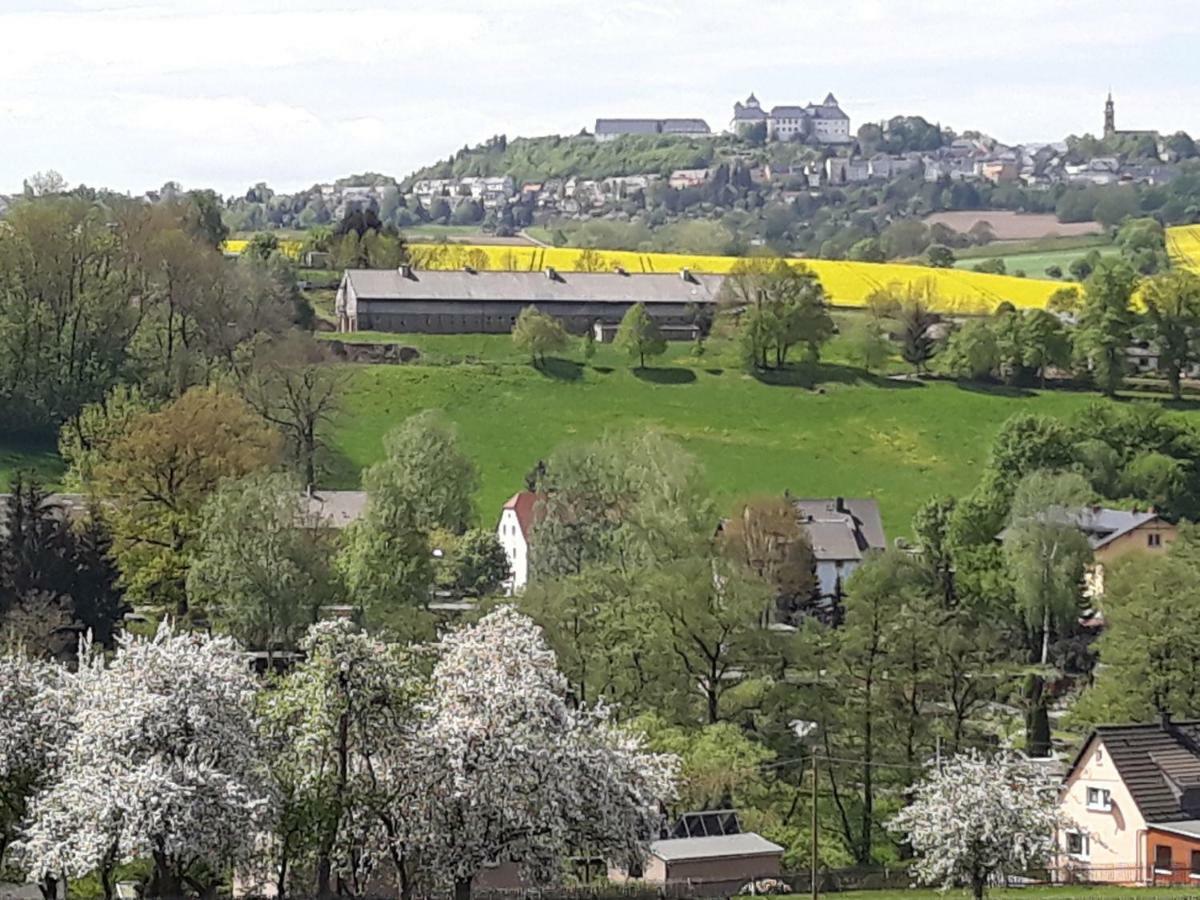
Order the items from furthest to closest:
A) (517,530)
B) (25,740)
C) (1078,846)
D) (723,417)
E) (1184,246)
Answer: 1. (1184,246)
2. (723,417)
3. (517,530)
4. (1078,846)
5. (25,740)

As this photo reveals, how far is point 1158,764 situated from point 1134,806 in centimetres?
106

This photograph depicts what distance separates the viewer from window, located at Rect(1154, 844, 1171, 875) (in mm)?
37031

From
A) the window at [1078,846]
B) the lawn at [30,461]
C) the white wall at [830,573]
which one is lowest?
the white wall at [830,573]

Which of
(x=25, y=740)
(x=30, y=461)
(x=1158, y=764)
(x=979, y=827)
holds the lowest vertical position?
(x=1158, y=764)

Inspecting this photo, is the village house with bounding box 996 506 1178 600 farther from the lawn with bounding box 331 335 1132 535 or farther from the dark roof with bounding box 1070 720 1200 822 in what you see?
the dark roof with bounding box 1070 720 1200 822

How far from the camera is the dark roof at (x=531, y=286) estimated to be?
344 ft

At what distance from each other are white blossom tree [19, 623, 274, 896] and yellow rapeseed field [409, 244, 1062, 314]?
278 ft

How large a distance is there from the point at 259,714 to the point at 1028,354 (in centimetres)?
6735

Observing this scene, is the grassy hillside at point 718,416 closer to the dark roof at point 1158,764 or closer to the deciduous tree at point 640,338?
the deciduous tree at point 640,338

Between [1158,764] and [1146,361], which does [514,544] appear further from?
[1146,361]

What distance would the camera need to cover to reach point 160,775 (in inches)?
1115

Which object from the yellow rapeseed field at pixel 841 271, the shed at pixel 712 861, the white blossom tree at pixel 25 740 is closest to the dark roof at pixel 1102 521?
the shed at pixel 712 861

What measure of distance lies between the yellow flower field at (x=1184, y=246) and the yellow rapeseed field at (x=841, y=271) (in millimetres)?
21237

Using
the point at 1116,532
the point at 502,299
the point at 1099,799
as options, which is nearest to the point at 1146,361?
the point at 1116,532
